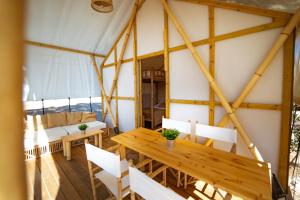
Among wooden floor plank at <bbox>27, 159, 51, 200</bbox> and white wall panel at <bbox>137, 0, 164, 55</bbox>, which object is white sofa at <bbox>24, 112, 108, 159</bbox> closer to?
wooden floor plank at <bbox>27, 159, 51, 200</bbox>

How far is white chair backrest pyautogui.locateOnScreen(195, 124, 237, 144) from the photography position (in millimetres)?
1890

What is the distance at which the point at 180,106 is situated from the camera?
324 centimetres

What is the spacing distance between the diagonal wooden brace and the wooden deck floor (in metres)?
1.21

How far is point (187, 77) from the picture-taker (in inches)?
122

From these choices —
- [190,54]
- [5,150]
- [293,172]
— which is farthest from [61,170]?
[293,172]

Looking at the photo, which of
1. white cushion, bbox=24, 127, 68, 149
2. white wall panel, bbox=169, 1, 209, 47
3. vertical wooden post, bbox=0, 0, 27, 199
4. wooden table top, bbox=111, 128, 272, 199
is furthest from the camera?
white cushion, bbox=24, 127, 68, 149

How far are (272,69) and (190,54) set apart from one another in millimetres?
1358

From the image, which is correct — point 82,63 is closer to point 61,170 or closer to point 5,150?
point 61,170

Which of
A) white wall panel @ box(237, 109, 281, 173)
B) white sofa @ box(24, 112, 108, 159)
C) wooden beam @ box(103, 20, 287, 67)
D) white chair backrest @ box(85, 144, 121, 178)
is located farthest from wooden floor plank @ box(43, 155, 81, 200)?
wooden beam @ box(103, 20, 287, 67)

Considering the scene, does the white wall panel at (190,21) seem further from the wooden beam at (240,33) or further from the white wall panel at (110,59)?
the white wall panel at (110,59)

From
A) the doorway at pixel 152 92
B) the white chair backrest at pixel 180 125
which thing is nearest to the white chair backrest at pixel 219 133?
the white chair backrest at pixel 180 125

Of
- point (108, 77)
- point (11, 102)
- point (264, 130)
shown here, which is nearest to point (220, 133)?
point (264, 130)

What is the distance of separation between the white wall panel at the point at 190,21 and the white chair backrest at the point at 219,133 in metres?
1.72

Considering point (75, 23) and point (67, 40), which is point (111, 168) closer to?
point (75, 23)
